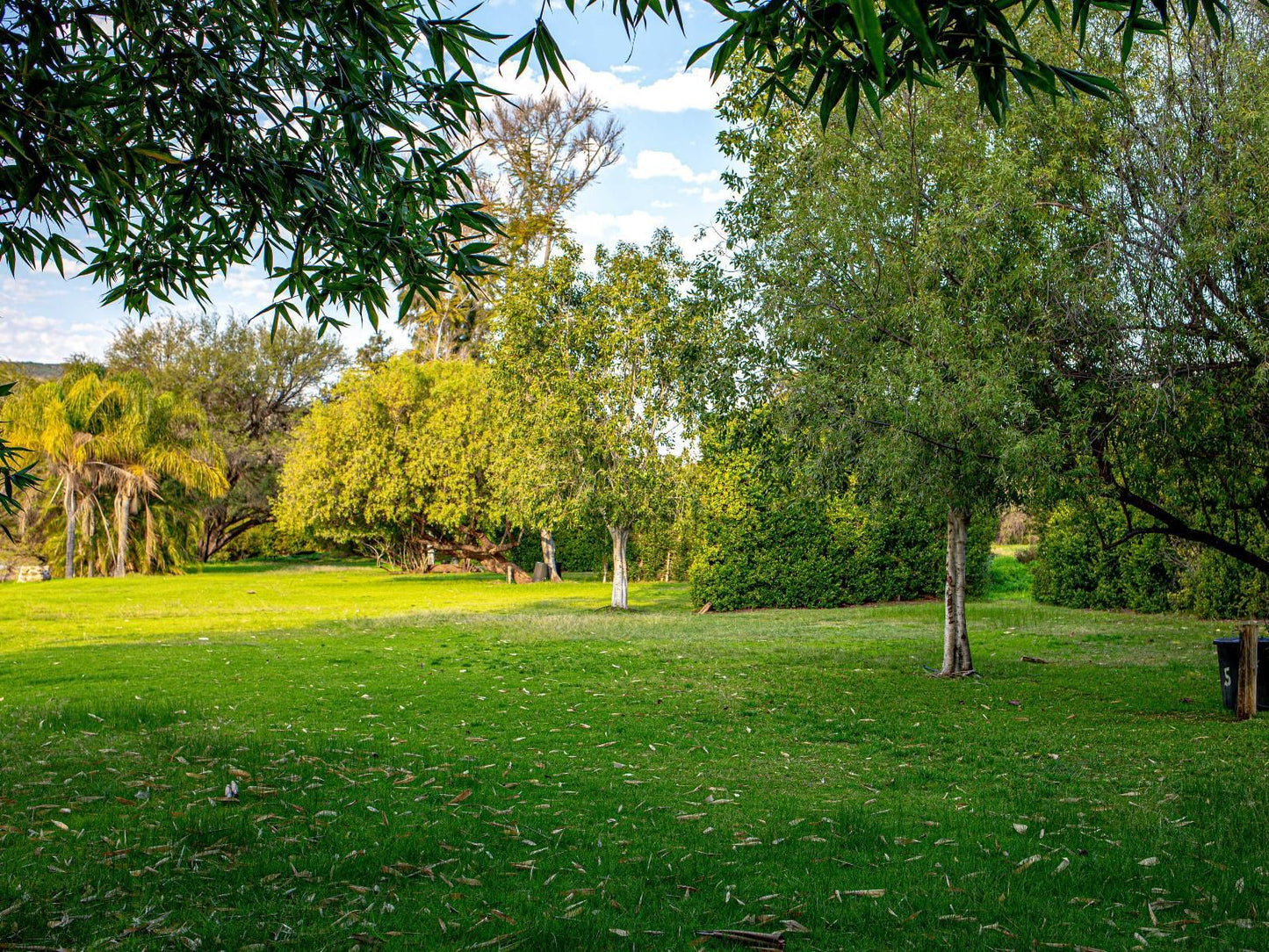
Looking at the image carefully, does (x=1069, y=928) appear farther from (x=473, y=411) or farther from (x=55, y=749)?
(x=473, y=411)

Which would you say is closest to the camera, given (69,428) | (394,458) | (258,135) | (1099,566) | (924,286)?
(258,135)

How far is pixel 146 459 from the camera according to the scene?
99.8ft

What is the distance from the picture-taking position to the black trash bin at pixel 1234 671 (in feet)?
28.6

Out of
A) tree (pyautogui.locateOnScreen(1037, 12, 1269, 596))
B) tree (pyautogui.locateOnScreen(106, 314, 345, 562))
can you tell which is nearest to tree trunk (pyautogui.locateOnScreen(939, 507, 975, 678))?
tree (pyautogui.locateOnScreen(1037, 12, 1269, 596))

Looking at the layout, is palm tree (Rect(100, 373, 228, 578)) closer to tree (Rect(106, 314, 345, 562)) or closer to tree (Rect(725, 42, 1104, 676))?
tree (Rect(106, 314, 345, 562))

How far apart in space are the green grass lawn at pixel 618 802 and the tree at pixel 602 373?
25.3ft

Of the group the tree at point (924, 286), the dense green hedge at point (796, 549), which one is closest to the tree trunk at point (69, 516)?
the dense green hedge at point (796, 549)

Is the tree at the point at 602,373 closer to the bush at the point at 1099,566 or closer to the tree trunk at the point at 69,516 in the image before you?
the bush at the point at 1099,566

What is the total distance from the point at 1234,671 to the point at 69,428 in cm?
3265

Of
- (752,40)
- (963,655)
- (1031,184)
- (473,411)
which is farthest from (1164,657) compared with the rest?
(473,411)

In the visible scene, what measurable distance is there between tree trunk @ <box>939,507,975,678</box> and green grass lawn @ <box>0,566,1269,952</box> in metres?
0.51

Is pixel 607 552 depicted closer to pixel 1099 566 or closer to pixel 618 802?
pixel 1099 566

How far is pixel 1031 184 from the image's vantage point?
337 inches

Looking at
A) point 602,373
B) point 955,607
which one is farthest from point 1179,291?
point 602,373
